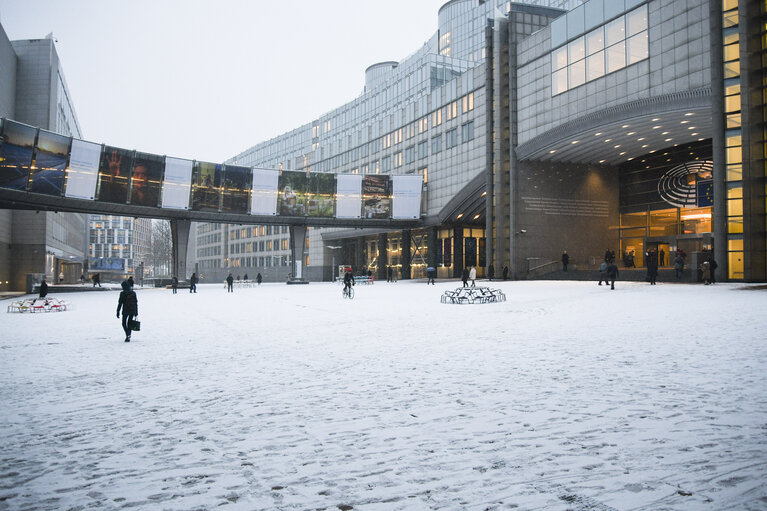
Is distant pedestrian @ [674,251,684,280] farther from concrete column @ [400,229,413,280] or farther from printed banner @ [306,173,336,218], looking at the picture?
concrete column @ [400,229,413,280]

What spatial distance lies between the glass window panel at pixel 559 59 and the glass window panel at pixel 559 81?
1.64ft

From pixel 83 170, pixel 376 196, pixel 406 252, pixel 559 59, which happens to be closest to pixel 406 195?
pixel 376 196

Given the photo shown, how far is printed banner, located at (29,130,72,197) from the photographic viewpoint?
39094 millimetres

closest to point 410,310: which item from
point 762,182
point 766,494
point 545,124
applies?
point 766,494

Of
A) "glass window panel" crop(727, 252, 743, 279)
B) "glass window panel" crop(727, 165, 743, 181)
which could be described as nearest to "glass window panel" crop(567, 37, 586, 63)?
"glass window panel" crop(727, 165, 743, 181)

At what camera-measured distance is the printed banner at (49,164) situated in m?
39.1

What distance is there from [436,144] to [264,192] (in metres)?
21.1

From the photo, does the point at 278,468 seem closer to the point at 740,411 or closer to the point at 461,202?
the point at 740,411

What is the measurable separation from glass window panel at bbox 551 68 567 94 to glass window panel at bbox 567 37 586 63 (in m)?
1.18

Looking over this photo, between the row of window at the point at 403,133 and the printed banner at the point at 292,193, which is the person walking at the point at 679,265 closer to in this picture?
the row of window at the point at 403,133

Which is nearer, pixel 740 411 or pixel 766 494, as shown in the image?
pixel 766 494

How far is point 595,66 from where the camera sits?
133 feet

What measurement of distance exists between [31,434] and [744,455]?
6.83m

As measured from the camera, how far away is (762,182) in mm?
30281
